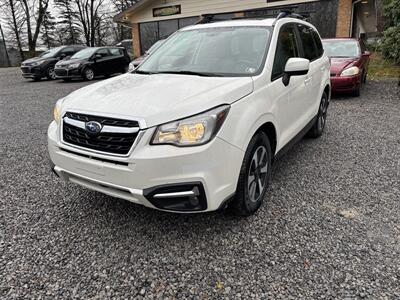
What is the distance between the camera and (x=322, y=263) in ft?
8.07

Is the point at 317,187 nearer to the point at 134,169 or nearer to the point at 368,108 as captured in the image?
the point at 134,169

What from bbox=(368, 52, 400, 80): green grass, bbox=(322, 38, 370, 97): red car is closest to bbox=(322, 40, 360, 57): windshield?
bbox=(322, 38, 370, 97): red car

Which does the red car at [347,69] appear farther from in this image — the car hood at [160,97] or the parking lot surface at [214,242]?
the car hood at [160,97]

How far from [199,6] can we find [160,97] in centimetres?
1670

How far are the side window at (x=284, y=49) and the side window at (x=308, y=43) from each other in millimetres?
364

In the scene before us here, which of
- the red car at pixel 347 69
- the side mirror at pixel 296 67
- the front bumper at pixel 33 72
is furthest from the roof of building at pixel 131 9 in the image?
the side mirror at pixel 296 67

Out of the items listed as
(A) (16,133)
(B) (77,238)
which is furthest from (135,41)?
(B) (77,238)

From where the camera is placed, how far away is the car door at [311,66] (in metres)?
4.30

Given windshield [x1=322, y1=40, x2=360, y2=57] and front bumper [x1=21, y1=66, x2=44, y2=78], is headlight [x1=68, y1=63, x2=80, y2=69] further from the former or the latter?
windshield [x1=322, y1=40, x2=360, y2=57]

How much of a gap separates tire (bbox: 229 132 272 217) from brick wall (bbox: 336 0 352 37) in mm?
13409

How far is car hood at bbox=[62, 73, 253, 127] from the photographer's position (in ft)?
7.75

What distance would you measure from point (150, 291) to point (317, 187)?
2.24 m

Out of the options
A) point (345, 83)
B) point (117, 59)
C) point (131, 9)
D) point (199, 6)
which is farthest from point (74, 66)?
point (345, 83)

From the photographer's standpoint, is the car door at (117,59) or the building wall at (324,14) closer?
the building wall at (324,14)
